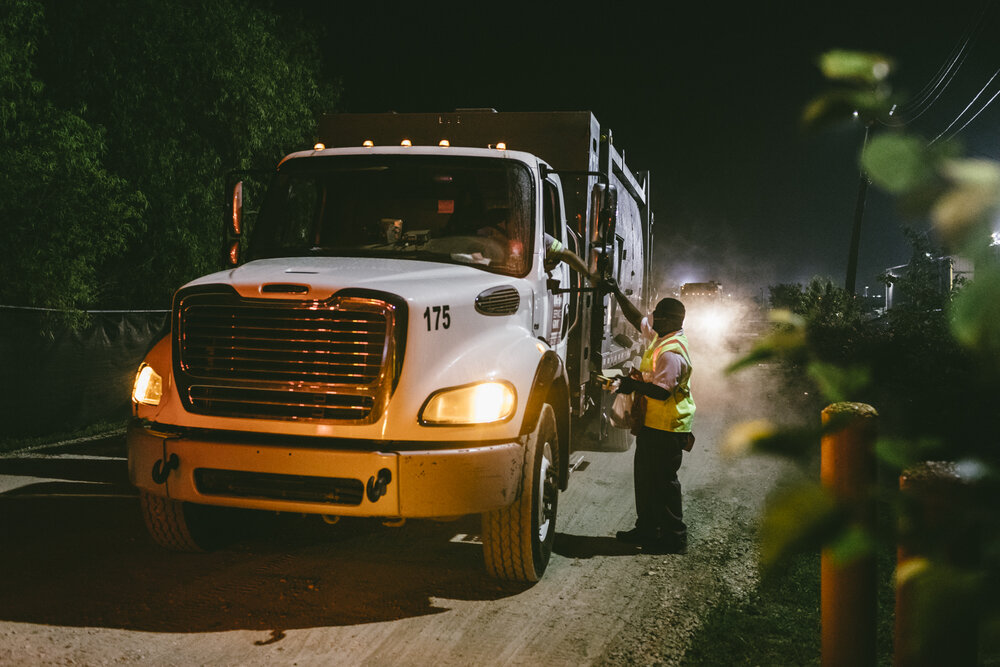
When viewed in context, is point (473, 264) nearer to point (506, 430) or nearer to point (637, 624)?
point (506, 430)

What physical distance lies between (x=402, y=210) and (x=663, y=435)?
2518mm

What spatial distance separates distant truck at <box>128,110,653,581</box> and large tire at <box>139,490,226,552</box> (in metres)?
0.02

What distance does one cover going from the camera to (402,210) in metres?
6.02

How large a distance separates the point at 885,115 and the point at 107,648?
434cm

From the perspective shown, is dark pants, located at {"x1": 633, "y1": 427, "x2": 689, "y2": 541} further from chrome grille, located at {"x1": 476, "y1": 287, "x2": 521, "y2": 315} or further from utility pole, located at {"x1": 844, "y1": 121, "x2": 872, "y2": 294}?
utility pole, located at {"x1": 844, "y1": 121, "x2": 872, "y2": 294}

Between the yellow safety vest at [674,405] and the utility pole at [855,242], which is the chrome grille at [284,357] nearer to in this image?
the yellow safety vest at [674,405]

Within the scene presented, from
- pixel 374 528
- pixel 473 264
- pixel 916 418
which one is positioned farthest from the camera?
pixel 374 528

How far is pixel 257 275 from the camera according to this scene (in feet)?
15.6

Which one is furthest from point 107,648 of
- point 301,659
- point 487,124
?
point 487,124

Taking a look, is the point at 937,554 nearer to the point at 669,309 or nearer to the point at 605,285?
the point at 669,309

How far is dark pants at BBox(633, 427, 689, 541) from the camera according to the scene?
19.4 feet

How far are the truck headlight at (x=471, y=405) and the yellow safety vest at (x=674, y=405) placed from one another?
5.53ft

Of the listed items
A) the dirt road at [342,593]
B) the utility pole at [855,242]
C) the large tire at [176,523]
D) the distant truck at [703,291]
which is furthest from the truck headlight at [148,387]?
the distant truck at [703,291]

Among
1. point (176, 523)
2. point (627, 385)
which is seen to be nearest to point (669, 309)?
point (627, 385)
